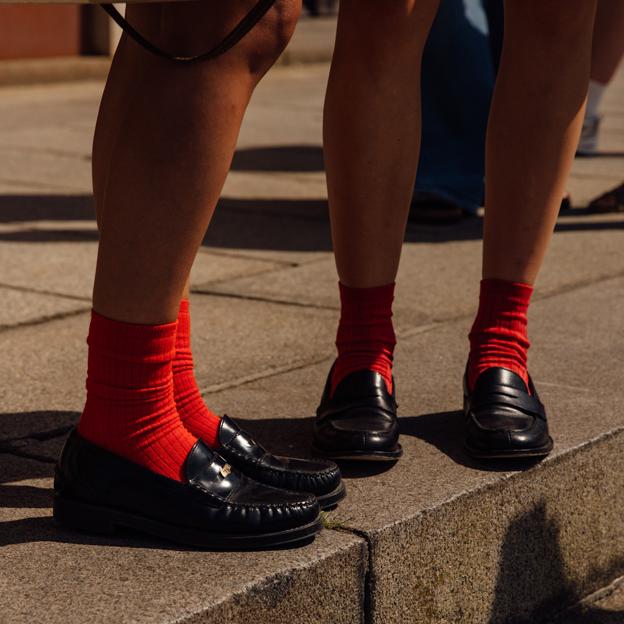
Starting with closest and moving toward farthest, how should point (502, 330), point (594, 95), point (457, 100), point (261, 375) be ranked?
point (502, 330)
point (261, 375)
point (457, 100)
point (594, 95)

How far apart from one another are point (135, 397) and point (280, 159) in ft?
12.9

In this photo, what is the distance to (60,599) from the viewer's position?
1.59m

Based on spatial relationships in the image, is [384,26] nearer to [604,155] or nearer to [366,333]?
[366,333]

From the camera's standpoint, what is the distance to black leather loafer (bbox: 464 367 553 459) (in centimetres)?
212

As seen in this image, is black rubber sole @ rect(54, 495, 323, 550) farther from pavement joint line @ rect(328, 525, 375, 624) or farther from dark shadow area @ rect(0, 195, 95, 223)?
dark shadow area @ rect(0, 195, 95, 223)

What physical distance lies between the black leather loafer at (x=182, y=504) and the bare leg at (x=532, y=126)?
0.69m

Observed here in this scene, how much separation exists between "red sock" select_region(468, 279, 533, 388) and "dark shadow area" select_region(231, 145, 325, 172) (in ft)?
10.1

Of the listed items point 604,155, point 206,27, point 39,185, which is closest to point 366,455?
point 206,27

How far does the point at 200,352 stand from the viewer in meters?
2.79

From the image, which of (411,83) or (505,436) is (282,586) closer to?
(505,436)

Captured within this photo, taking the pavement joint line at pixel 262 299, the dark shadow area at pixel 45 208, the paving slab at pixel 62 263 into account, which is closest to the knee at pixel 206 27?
the pavement joint line at pixel 262 299

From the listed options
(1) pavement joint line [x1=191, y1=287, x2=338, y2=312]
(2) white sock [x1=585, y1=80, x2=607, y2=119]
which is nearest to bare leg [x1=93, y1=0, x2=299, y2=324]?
(1) pavement joint line [x1=191, y1=287, x2=338, y2=312]

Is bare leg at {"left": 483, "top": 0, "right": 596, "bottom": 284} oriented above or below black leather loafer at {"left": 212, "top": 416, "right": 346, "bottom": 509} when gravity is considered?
above

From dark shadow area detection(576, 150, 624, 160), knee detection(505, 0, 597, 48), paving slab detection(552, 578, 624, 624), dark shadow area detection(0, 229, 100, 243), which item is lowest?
dark shadow area detection(576, 150, 624, 160)
